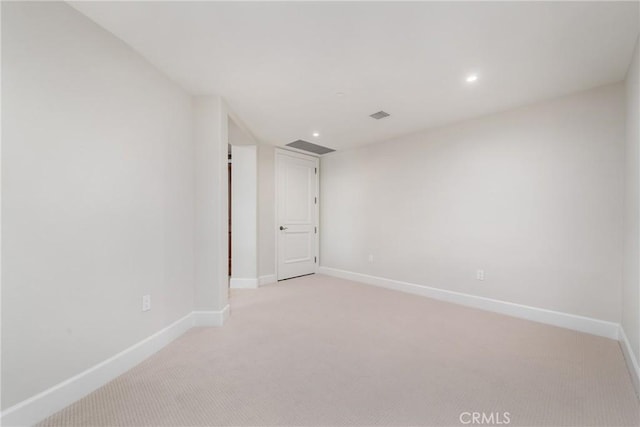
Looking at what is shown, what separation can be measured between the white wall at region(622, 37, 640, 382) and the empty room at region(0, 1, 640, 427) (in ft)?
0.13

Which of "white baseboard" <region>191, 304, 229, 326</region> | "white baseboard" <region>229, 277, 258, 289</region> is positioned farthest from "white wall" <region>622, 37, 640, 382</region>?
"white baseboard" <region>229, 277, 258, 289</region>

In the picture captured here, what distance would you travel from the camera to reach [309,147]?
4500 millimetres

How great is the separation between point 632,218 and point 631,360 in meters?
0.98

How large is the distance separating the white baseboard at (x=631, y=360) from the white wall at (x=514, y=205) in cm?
28

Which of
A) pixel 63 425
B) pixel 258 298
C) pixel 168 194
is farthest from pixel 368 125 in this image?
pixel 63 425

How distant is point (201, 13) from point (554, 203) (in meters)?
3.37

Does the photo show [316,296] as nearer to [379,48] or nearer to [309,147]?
[309,147]

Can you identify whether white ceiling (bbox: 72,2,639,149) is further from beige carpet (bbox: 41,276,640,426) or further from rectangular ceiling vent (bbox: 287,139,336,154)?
beige carpet (bbox: 41,276,640,426)

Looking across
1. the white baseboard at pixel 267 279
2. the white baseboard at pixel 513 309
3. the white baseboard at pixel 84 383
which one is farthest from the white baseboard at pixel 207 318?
the white baseboard at pixel 513 309

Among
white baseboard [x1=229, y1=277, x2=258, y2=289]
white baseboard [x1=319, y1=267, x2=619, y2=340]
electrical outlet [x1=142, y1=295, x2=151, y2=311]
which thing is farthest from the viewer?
white baseboard [x1=229, y1=277, x2=258, y2=289]

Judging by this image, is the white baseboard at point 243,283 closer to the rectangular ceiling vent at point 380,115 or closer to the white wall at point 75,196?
the white wall at point 75,196

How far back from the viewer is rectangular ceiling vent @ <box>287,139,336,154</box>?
167 inches

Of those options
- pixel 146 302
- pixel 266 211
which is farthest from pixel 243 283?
pixel 146 302

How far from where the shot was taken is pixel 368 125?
135 inches
